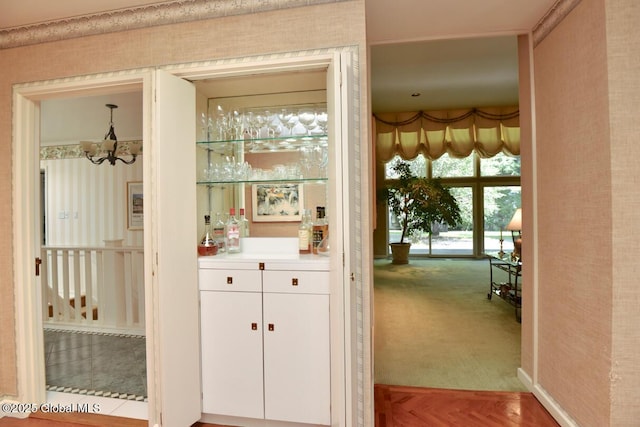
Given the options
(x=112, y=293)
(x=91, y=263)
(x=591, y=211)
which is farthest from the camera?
(x=91, y=263)

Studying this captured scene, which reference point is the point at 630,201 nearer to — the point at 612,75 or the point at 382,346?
the point at 612,75

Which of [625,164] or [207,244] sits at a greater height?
[625,164]

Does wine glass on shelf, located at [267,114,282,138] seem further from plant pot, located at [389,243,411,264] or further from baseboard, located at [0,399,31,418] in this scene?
plant pot, located at [389,243,411,264]

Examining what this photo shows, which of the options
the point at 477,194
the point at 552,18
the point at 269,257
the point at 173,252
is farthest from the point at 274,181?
the point at 477,194

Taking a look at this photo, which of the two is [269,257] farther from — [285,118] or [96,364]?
[96,364]

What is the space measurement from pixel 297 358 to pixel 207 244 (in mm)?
922

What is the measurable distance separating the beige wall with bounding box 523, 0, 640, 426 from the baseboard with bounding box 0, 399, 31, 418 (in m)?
3.42

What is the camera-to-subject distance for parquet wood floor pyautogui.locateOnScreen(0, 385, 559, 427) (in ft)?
7.27

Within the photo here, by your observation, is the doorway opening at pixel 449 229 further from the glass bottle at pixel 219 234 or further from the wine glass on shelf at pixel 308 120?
the wine glass on shelf at pixel 308 120

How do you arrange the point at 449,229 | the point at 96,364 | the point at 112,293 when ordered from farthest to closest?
the point at 449,229 → the point at 112,293 → the point at 96,364

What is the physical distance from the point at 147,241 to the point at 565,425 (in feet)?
8.83

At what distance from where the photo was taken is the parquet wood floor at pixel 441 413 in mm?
2215

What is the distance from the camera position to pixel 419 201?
7367mm

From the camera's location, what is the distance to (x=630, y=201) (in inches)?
65.8
